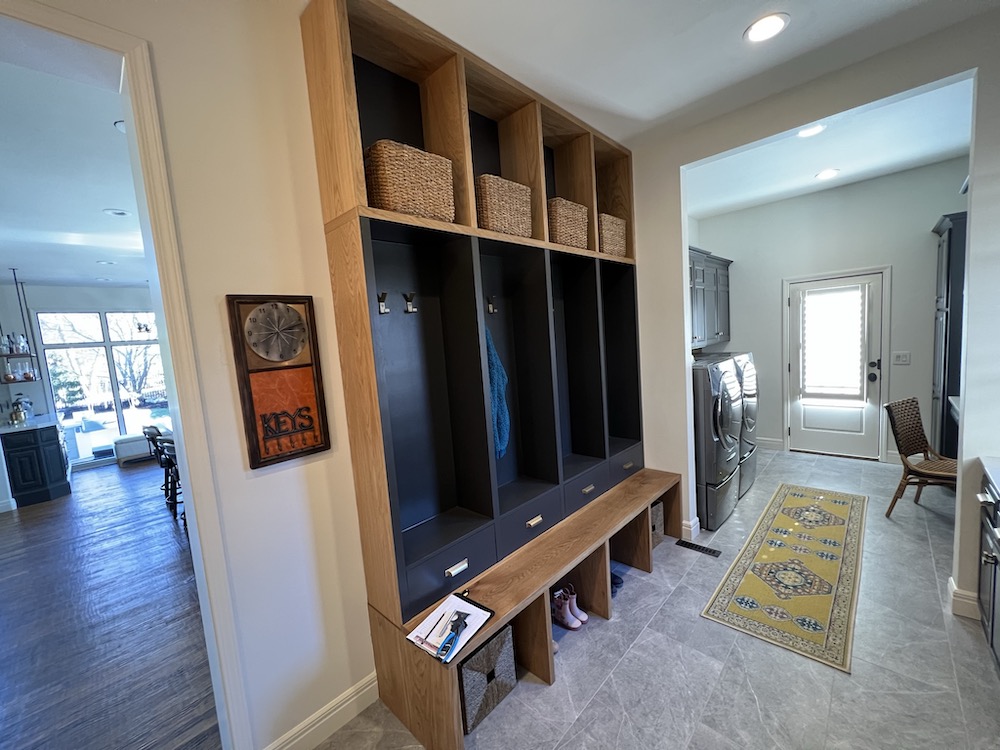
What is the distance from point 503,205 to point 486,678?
2.06 m

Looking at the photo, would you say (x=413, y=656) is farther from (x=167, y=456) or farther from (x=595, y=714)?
(x=167, y=456)

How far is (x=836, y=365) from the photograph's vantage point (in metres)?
4.25

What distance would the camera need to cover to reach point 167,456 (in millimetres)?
4238

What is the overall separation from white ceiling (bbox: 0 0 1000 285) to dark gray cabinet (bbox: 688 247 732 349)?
1187mm

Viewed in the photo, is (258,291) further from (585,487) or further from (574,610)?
(574,610)

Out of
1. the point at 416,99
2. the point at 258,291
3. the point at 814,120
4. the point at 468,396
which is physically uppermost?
the point at 416,99

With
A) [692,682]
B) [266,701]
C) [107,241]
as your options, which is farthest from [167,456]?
[692,682]

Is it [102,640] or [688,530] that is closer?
[102,640]

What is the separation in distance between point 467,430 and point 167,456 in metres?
4.23

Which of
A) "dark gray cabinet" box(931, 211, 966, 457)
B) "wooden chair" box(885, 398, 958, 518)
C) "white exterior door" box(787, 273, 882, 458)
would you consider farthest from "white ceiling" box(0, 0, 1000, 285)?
"wooden chair" box(885, 398, 958, 518)

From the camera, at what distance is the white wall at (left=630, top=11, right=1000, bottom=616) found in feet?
5.65

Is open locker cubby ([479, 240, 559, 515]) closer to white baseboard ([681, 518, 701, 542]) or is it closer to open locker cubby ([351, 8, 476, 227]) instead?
open locker cubby ([351, 8, 476, 227])

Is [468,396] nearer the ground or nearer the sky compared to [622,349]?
nearer the ground

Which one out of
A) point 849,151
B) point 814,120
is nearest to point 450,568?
point 814,120
